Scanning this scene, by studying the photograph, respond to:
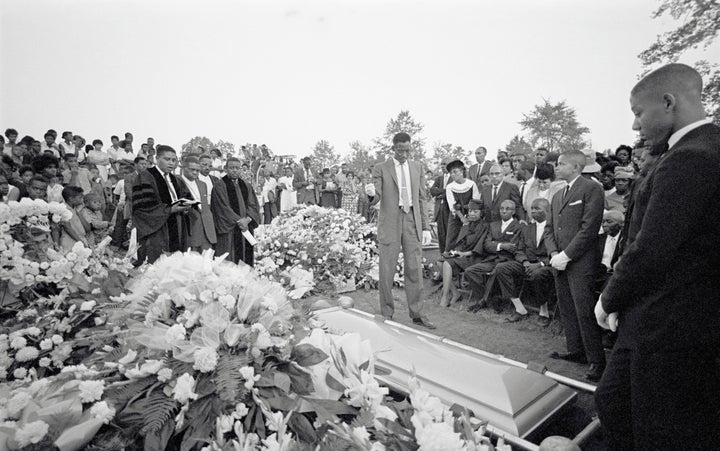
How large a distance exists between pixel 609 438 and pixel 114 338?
2.13 meters

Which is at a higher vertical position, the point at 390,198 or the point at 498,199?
the point at 390,198

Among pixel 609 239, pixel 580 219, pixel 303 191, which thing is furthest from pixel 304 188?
pixel 580 219

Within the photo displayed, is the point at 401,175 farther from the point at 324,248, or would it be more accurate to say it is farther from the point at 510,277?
the point at 324,248

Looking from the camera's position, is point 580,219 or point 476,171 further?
point 476,171

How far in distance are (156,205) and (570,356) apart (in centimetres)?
516

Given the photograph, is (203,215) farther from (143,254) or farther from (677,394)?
(677,394)

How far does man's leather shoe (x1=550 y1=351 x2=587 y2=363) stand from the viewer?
12.9ft

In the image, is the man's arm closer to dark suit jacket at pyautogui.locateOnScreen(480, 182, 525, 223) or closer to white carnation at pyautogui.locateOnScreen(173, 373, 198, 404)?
dark suit jacket at pyautogui.locateOnScreen(480, 182, 525, 223)

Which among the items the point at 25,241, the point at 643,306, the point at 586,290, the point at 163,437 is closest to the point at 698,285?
the point at 643,306

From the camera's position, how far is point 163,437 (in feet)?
3.94

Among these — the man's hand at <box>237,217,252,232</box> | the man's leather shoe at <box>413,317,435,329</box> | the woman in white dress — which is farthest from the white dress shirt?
the woman in white dress

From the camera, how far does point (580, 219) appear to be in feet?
12.3

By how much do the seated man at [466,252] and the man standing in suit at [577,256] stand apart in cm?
211

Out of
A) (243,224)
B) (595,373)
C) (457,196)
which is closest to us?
(595,373)
